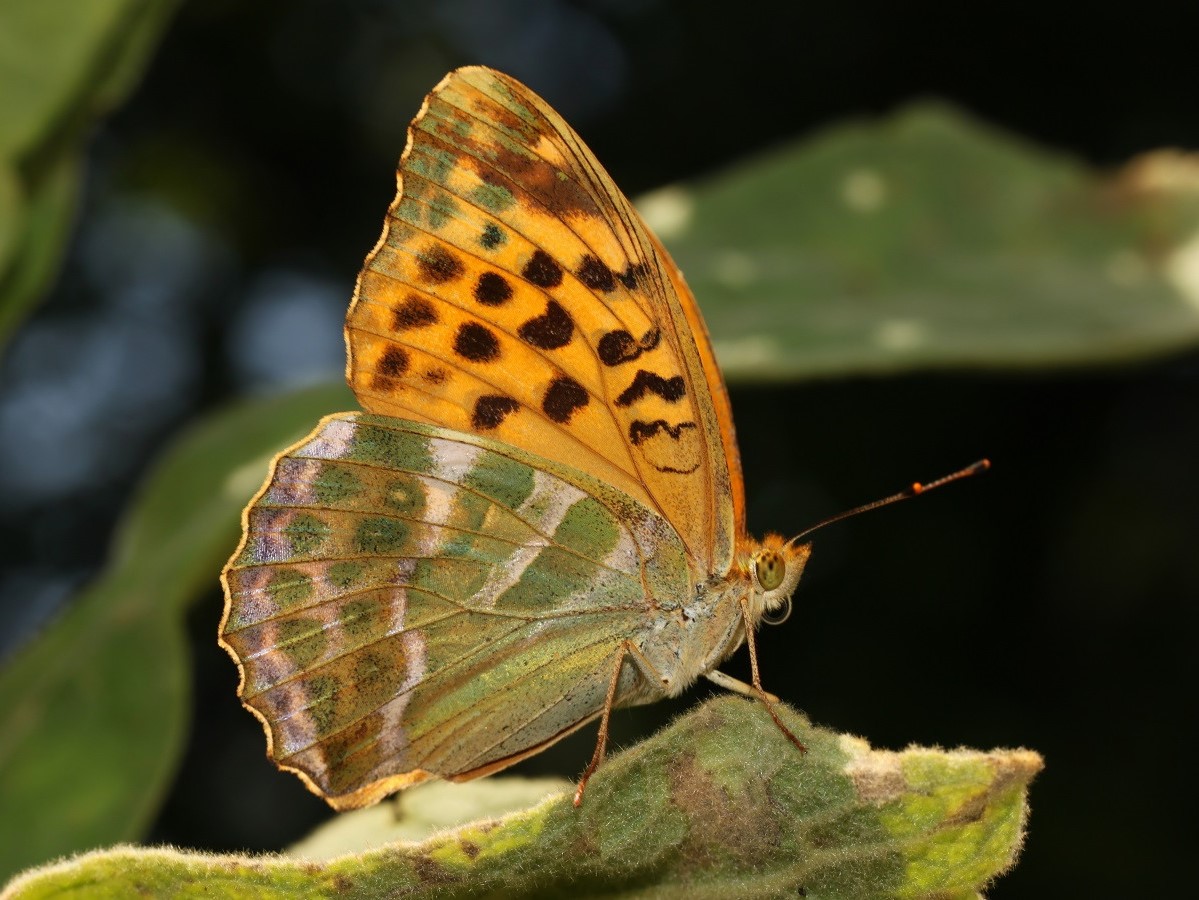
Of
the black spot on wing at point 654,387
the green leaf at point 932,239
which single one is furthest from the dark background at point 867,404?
the black spot on wing at point 654,387

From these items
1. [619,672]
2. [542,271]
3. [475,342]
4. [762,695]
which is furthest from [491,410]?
[762,695]

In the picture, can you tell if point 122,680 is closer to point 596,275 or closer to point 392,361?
point 392,361

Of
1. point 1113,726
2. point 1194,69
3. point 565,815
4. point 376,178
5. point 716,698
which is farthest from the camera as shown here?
point 376,178

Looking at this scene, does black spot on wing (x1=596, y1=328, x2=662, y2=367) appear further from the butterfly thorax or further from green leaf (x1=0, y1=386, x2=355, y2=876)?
green leaf (x1=0, y1=386, x2=355, y2=876)

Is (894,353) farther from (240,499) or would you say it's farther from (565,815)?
(565,815)

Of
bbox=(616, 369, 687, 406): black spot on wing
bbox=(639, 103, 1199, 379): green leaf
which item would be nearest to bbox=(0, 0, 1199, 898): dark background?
bbox=(639, 103, 1199, 379): green leaf

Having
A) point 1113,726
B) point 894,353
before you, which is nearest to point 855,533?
point 1113,726
